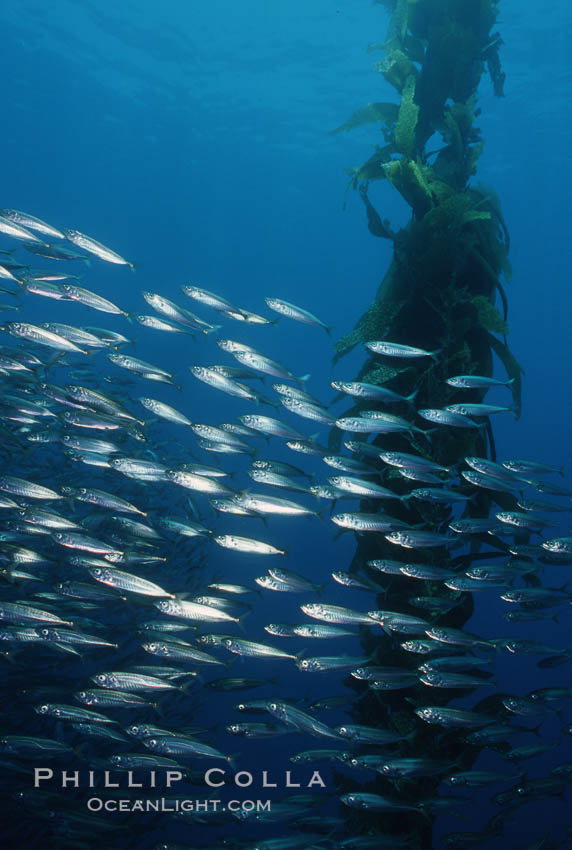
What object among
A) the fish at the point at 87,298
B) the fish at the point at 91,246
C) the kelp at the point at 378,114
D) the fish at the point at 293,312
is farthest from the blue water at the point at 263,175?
the kelp at the point at 378,114

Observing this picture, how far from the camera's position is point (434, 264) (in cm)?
525

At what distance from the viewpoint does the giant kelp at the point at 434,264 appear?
5074mm

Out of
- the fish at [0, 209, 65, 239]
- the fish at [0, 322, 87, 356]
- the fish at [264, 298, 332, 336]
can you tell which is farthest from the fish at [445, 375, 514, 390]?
the fish at [0, 209, 65, 239]

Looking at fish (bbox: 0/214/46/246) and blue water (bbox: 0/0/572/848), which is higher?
blue water (bbox: 0/0/572/848)

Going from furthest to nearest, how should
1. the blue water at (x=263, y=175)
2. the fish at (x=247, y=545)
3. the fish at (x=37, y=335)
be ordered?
the blue water at (x=263, y=175) < the fish at (x=37, y=335) < the fish at (x=247, y=545)

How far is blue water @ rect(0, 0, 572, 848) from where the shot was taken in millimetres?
22156

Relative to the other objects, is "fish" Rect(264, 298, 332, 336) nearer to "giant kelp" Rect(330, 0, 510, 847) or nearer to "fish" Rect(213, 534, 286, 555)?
"giant kelp" Rect(330, 0, 510, 847)

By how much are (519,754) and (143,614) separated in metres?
5.98

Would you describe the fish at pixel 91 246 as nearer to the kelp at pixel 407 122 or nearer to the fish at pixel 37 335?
the fish at pixel 37 335

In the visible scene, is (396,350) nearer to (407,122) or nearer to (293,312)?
(293,312)

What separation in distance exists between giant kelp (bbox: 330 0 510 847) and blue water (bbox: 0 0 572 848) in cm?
505

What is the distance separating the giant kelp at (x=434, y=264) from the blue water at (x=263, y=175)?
16.6 ft

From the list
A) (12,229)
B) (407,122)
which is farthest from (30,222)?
(407,122)

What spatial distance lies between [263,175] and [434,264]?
116ft
